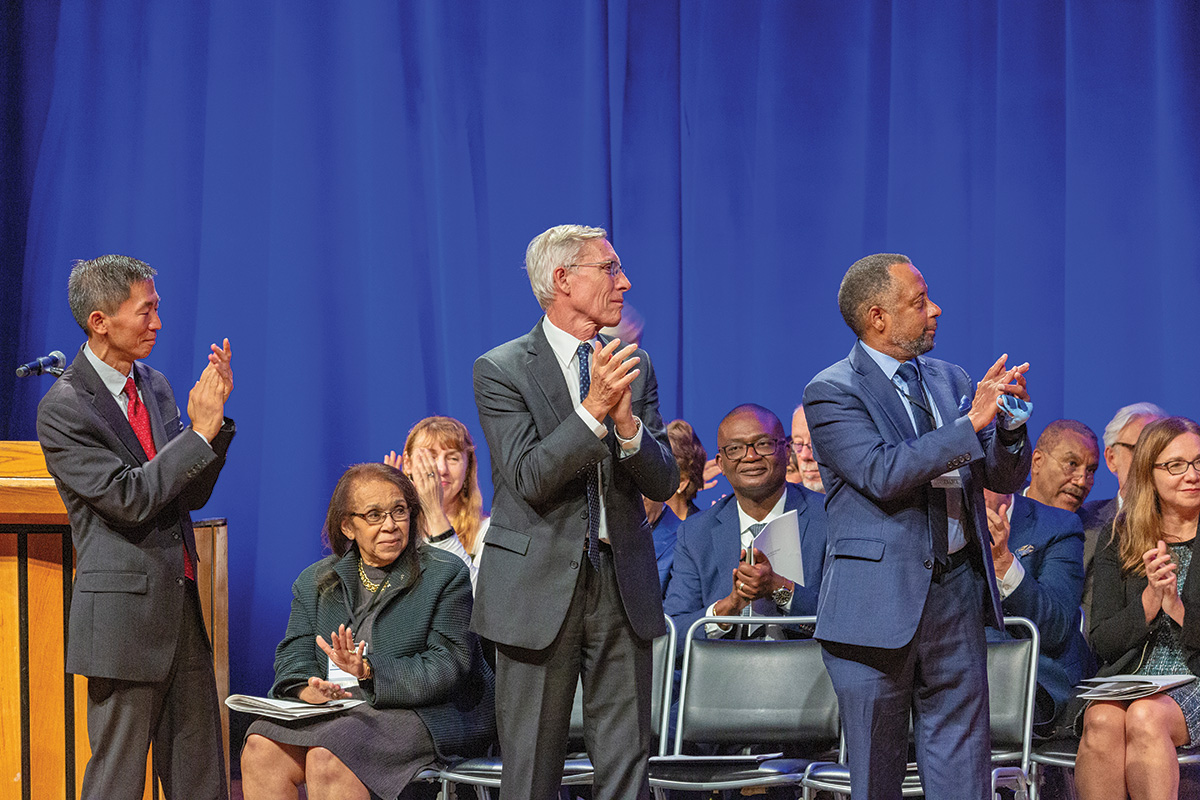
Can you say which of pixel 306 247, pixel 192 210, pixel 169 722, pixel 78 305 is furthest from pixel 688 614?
pixel 192 210

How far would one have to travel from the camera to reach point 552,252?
9.37 feet

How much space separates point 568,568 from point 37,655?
5.31 feet

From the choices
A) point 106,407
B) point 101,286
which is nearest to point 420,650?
point 106,407

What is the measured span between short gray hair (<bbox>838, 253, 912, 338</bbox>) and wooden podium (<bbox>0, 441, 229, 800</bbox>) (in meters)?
2.07

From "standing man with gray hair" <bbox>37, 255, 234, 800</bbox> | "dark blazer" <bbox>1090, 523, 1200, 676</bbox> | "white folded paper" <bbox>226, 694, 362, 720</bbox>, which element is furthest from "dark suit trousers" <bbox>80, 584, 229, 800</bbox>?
"dark blazer" <bbox>1090, 523, 1200, 676</bbox>

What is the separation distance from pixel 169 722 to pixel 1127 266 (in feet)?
13.2

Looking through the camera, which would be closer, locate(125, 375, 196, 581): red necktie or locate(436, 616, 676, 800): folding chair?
locate(125, 375, 196, 581): red necktie

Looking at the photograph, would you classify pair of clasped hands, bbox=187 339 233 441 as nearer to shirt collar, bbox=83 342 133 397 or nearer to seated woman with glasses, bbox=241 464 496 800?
shirt collar, bbox=83 342 133 397

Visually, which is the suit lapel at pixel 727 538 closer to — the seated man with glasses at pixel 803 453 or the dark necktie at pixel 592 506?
the seated man with glasses at pixel 803 453

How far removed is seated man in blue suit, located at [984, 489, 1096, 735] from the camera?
3621 mm

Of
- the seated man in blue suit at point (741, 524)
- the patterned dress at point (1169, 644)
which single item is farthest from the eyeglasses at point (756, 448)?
the patterned dress at point (1169, 644)

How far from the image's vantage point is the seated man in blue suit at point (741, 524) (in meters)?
4.03

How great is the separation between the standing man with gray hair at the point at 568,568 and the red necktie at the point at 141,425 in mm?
874

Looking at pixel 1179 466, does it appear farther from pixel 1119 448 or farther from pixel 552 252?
pixel 552 252
